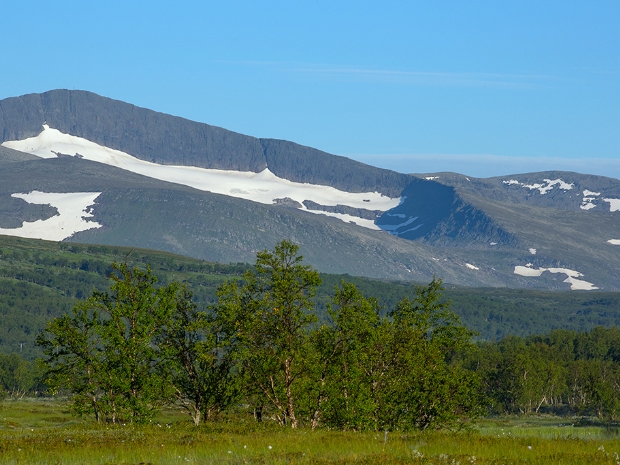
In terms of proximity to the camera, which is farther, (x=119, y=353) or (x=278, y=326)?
(x=119, y=353)

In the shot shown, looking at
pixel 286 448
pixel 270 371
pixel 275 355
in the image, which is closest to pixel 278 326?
pixel 275 355

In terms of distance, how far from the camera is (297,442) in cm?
3120

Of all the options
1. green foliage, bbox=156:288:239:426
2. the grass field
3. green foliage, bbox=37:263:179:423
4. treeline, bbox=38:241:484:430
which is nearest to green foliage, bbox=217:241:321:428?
treeline, bbox=38:241:484:430

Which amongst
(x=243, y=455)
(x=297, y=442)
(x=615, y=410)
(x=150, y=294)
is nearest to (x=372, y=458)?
(x=243, y=455)

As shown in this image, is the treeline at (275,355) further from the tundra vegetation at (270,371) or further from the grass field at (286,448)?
the grass field at (286,448)

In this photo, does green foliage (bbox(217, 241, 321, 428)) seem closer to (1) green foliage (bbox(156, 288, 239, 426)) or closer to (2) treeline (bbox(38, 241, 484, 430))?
(2) treeline (bbox(38, 241, 484, 430))

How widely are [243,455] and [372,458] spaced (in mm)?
4241

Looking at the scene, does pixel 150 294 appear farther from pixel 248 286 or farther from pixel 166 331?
pixel 248 286

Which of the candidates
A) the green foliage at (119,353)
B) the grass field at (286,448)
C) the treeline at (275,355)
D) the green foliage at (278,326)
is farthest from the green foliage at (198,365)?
the grass field at (286,448)

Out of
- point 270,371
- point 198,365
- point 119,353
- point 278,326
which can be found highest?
point 278,326

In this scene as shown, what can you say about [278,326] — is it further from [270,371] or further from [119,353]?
[119,353]

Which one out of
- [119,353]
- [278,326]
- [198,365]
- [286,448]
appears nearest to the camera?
[286,448]

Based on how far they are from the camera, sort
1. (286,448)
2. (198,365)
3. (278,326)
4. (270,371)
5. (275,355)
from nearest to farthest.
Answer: (286,448), (275,355), (278,326), (270,371), (198,365)

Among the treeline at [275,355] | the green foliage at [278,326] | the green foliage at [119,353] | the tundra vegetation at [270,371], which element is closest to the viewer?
the tundra vegetation at [270,371]
